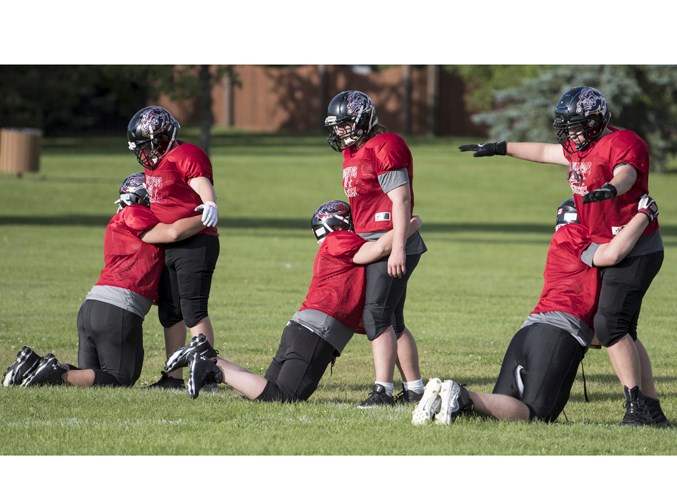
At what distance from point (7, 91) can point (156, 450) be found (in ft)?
121

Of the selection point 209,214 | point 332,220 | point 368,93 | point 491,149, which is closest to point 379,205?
point 332,220

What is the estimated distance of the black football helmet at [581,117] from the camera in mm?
7172

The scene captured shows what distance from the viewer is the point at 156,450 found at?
20.6 feet

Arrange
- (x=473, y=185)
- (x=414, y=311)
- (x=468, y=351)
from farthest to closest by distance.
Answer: (x=473, y=185)
(x=414, y=311)
(x=468, y=351)

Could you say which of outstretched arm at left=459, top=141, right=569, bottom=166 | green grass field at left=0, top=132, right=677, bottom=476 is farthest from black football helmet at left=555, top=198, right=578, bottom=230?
green grass field at left=0, top=132, right=677, bottom=476

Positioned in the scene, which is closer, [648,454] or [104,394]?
[648,454]

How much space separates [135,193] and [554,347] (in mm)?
3387

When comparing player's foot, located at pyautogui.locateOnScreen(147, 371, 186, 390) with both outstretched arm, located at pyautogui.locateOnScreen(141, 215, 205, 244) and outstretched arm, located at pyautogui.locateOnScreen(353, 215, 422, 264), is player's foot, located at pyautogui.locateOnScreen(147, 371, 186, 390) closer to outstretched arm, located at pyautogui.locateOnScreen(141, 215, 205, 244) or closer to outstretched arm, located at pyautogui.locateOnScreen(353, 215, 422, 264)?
outstretched arm, located at pyautogui.locateOnScreen(141, 215, 205, 244)

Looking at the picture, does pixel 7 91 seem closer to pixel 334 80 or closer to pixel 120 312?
pixel 334 80

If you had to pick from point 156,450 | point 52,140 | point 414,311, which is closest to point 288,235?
point 414,311

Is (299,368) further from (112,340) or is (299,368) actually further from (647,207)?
(647,207)

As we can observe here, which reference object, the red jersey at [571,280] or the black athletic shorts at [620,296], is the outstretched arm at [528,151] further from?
the black athletic shorts at [620,296]

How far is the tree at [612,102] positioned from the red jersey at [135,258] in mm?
28714

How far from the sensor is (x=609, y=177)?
716 cm
